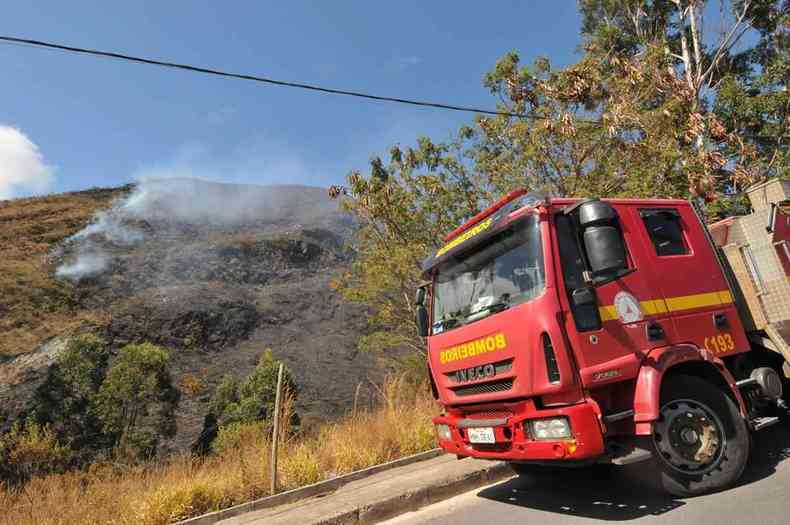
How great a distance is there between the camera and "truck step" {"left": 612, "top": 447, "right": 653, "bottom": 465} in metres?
3.55

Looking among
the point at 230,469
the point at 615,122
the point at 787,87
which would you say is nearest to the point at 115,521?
the point at 230,469

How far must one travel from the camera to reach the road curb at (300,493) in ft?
16.8

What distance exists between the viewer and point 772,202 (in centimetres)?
534

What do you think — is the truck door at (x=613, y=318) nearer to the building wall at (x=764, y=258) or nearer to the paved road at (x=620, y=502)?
the paved road at (x=620, y=502)

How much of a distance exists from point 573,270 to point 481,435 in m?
1.58

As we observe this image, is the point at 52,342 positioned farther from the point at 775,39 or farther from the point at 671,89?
the point at 775,39

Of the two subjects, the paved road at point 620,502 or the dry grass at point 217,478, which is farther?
the dry grass at point 217,478

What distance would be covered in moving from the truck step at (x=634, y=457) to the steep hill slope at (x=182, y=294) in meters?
15.6

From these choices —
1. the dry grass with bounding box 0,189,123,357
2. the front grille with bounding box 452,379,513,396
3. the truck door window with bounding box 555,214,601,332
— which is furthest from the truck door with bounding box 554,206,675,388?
the dry grass with bounding box 0,189,123,357

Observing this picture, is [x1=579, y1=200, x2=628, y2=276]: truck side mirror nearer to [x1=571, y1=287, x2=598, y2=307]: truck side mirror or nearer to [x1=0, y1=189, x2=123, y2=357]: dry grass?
[x1=571, y1=287, x2=598, y2=307]: truck side mirror

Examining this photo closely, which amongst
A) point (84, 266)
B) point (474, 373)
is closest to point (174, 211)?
point (84, 266)

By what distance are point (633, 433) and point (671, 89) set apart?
12064 millimetres

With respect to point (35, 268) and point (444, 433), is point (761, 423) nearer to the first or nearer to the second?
point (444, 433)

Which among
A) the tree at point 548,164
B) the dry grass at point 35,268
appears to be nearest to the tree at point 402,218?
the tree at point 548,164
